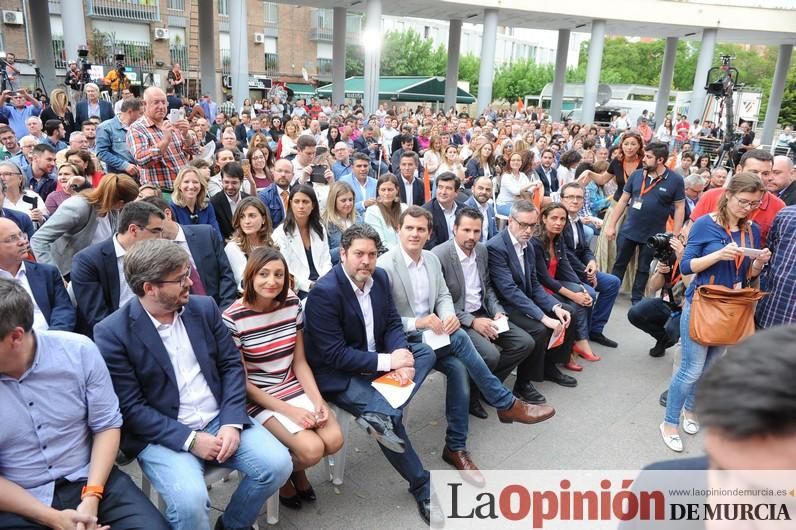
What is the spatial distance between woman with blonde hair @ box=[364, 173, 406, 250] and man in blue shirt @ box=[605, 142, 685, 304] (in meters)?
2.54

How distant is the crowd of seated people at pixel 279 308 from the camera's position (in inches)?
88.1

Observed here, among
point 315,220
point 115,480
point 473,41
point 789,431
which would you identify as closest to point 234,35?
point 315,220

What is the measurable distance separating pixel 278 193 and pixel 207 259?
6.20ft

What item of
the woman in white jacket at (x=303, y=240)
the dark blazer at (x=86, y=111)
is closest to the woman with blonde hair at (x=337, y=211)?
the woman in white jacket at (x=303, y=240)

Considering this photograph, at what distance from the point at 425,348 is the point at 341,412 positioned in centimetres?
64

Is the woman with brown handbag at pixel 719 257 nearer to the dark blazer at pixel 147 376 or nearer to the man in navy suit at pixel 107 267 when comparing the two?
the dark blazer at pixel 147 376

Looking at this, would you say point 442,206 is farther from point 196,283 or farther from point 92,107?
point 92,107

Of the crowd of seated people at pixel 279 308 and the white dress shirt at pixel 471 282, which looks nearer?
the crowd of seated people at pixel 279 308

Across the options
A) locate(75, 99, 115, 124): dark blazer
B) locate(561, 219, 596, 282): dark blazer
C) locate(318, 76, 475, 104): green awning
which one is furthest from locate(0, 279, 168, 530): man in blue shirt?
locate(318, 76, 475, 104): green awning

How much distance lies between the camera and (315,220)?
4.50 metres

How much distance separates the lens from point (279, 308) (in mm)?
2973

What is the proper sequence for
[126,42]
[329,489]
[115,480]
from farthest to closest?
[126,42] → [329,489] → [115,480]

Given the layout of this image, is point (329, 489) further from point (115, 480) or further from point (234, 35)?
point (234, 35)

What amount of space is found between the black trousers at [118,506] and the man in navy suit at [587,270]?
3.92 metres
